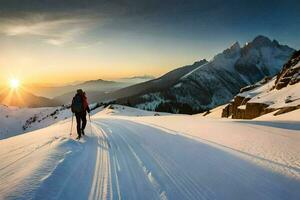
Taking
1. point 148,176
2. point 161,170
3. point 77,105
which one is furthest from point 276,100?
point 148,176

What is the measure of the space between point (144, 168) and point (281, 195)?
3.66m

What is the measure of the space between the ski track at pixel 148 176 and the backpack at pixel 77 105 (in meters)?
4.39

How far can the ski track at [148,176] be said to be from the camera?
6297 mm

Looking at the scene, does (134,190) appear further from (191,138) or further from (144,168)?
(191,138)

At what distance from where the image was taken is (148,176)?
7.67 meters

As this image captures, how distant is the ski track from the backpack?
14.4 feet

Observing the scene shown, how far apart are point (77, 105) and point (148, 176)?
28.2 ft

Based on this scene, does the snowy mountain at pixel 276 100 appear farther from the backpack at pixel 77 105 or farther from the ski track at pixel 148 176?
the ski track at pixel 148 176

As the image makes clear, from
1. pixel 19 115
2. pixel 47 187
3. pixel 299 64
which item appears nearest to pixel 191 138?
pixel 47 187

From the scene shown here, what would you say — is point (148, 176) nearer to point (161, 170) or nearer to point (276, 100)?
point (161, 170)

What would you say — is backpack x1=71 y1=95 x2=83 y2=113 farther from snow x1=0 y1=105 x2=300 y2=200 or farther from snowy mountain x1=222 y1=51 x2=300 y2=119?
snowy mountain x1=222 y1=51 x2=300 y2=119

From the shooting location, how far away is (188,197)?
248 inches

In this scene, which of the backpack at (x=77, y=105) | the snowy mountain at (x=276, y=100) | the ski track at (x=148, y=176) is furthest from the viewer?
the snowy mountain at (x=276, y=100)

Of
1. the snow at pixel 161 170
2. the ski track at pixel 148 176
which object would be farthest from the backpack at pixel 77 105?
the ski track at pixel 148 176
